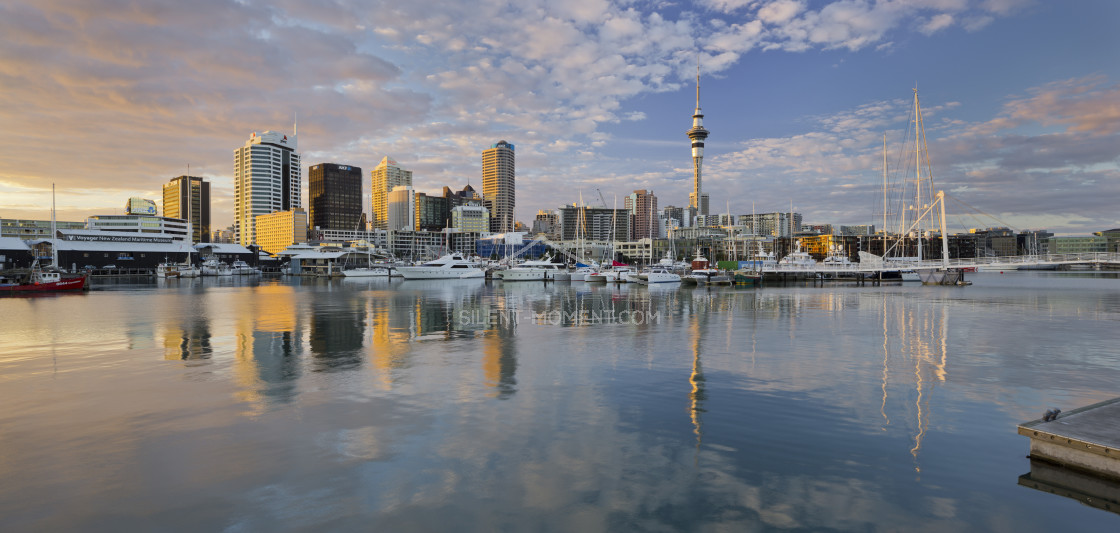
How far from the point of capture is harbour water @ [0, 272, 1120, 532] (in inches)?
311

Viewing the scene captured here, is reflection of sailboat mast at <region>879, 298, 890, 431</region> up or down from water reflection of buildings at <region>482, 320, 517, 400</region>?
down

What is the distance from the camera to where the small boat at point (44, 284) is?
68938mm

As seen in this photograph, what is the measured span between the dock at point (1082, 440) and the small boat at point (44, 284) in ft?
317

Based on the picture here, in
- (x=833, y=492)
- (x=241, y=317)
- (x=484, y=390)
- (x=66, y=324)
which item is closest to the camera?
(x=833, y=492)

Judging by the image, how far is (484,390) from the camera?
15.3 metres

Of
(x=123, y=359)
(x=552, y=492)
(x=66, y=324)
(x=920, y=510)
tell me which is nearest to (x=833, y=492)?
(x=920, y=510)

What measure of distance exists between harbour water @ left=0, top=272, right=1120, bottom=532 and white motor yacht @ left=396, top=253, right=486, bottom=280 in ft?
289

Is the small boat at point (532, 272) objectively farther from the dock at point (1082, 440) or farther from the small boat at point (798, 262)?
the dock at point (1082, 440)

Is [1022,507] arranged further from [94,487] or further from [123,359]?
[123,359]

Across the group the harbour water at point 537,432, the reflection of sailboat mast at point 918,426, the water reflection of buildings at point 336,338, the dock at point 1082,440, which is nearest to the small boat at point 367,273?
the water reflection of buildings at point 336,338

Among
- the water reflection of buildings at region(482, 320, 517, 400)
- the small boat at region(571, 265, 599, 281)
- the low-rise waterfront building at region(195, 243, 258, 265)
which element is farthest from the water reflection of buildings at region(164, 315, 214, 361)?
the low-rise waterfront building at region(195, 243, 258, 265)

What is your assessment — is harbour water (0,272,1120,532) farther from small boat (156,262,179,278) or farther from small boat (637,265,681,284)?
small boat (156,262,179,278)

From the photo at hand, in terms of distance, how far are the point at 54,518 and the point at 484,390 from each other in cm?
920

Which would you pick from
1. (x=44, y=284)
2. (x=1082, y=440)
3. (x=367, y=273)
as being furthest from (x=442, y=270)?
(x=1082, y=440)
